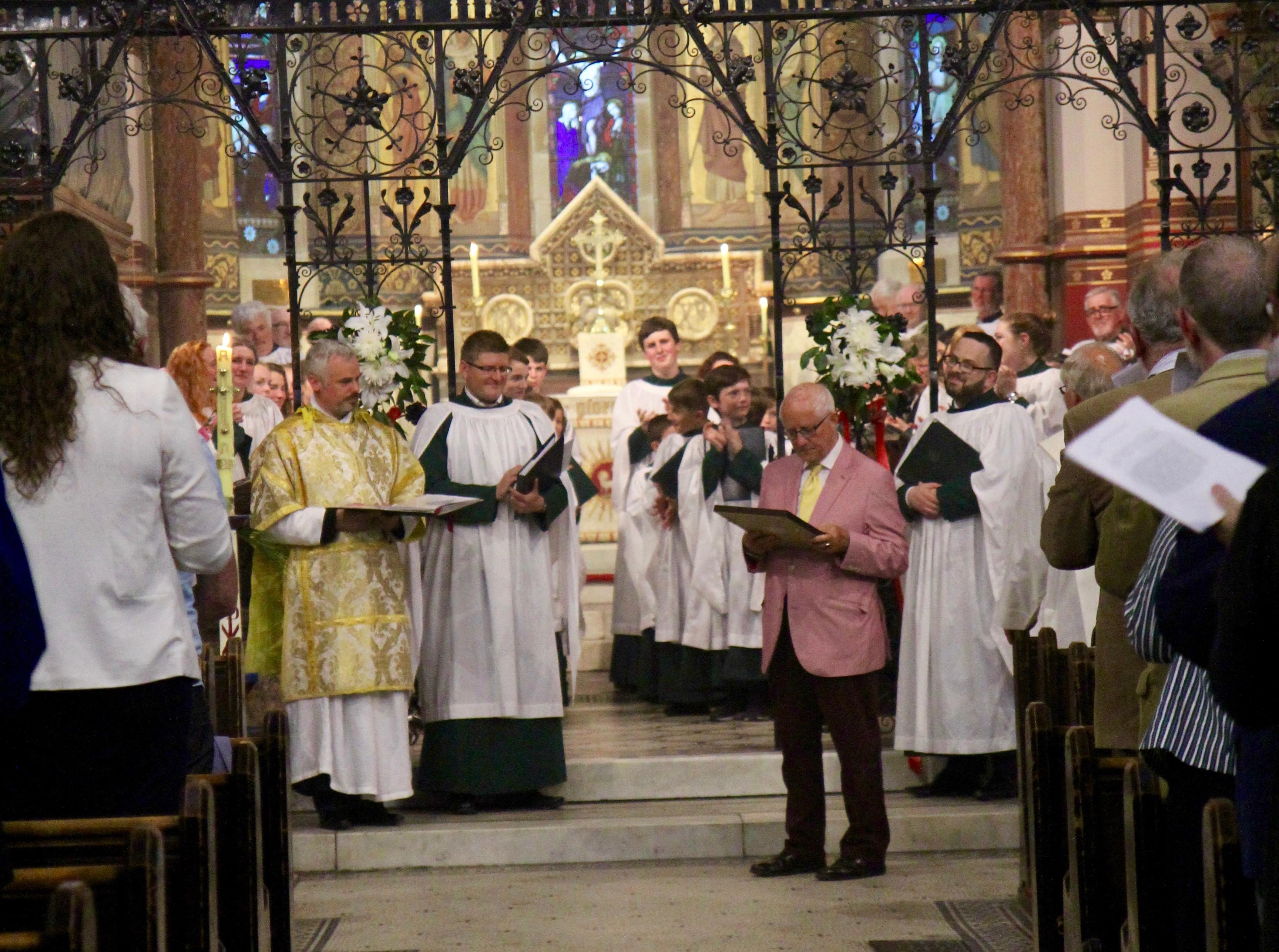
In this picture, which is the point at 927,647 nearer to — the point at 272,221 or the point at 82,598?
the point at 82,598

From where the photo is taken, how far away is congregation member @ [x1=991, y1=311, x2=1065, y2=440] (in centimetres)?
901

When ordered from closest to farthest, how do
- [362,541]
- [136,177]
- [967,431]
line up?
[362,541] < [967,431] < [136,177]

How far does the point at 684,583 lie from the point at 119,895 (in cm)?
618

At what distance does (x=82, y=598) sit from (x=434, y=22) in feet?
15.0

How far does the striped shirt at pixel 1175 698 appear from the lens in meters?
3.14

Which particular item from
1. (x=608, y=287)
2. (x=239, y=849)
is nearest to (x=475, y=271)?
(x=608, y=287)

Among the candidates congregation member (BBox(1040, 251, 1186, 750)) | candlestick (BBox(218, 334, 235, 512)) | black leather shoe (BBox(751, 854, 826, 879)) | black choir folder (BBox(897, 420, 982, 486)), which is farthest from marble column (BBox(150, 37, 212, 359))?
congregation member (BBox(1040, 251, 1186, 750))

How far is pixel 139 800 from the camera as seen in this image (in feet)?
11.4

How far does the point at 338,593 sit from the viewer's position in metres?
6.70

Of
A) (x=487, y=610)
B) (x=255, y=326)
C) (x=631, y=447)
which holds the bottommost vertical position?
(x=487, y=610)

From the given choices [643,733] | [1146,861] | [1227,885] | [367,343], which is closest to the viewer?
[1227,885]

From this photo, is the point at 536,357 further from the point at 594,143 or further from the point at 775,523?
the point at 594,143

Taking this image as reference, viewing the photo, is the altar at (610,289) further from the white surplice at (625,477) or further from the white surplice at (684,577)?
the white surplice at (684,577)

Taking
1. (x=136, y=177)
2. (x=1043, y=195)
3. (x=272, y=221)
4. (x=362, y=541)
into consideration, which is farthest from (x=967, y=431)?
(x=272, y=221)
